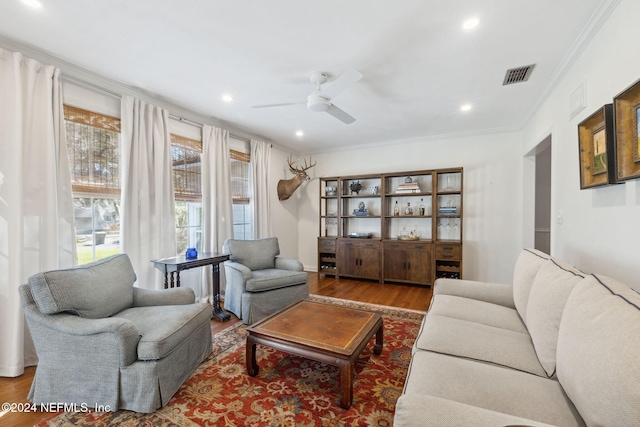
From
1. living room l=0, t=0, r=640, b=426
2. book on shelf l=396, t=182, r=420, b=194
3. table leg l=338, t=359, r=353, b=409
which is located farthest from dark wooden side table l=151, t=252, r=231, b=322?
book on shelf l=396, t=182, r=420, b=194

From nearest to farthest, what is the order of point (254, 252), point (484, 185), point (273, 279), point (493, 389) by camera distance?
point (493, 389) < point (273, 279) < point (254, 252) < point (484, 185)

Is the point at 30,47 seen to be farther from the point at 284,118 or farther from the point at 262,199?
the point at 262,199

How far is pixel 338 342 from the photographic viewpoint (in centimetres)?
181

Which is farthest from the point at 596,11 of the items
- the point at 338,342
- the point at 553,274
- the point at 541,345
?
the point at 338,342

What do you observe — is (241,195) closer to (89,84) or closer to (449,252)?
(89,84)

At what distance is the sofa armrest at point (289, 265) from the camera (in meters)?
3.52

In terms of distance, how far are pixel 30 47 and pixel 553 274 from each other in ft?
13.3

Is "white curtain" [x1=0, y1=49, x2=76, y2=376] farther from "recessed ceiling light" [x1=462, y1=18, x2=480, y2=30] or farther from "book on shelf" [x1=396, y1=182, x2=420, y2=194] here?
"book on shelf" [x1=396, y1=182, x2=420, y2=194]

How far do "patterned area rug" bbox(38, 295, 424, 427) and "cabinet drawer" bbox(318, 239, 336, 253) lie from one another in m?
2.73

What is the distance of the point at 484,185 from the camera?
14.4 feet

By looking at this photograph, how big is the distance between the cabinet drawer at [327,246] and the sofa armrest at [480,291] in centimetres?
270

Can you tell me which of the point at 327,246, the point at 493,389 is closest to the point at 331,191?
the point at 327,246

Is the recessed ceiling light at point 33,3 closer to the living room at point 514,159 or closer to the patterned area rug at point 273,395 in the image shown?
the living room at point 514,159

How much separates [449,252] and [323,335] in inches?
122
